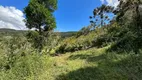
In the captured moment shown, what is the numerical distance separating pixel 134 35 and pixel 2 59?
669cm

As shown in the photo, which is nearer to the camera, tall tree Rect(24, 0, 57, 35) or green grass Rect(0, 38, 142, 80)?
green grass Rect(0, 38, 142, 80)

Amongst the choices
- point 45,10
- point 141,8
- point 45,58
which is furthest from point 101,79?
point 45,10

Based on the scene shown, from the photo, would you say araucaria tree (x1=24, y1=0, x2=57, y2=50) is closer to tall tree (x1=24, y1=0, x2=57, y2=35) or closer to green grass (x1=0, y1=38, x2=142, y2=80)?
tall tree (x1=24, y1=0, x2=57, y2=35)

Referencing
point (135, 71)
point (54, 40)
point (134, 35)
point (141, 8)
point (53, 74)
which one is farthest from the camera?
point (54, 40)

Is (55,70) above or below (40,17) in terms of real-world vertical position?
below

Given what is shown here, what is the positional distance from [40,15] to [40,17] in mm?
243

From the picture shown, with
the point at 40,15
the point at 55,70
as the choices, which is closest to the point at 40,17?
the point at 40,15

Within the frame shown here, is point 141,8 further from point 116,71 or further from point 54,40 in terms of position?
point 54,40

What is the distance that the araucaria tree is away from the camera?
20922 millimetres

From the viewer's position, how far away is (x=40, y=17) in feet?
69.9

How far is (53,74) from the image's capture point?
7.96 meters

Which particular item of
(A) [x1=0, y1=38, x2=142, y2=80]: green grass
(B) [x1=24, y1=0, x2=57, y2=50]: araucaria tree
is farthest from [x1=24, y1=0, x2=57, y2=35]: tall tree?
(A) [x1=0, y1=38, x2=142, y2=80]: green grass

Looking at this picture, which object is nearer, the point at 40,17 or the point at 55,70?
the point at 55,70

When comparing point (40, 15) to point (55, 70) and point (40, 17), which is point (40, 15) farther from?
point (55, 70)
